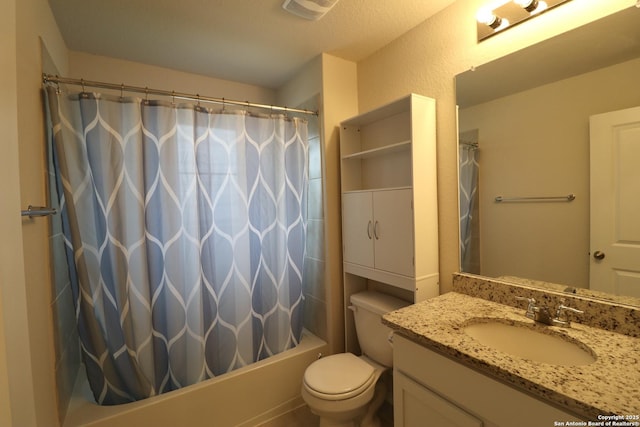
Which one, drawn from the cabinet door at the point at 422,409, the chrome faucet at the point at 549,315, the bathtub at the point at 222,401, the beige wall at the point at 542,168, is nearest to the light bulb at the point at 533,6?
the beige wall at the point at 542,168

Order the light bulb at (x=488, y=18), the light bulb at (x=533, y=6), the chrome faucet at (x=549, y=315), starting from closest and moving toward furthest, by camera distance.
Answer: the chrome faucet at (x=549, y=315) → the light bulb at (x=533, y=6) → the light bulb at (x=488, y=18)

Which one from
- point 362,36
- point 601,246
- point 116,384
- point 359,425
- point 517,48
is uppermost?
point 362,36

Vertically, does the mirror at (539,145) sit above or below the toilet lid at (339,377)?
above

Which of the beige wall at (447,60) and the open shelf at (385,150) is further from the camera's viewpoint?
the open shelf at (385,150)

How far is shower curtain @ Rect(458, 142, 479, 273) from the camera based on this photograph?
1.41m

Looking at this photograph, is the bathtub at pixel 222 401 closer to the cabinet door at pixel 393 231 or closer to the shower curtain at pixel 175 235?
the shower curtain at pixel 175 235

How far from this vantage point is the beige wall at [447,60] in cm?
124

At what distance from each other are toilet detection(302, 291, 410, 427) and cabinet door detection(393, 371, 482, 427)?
1.20 ft

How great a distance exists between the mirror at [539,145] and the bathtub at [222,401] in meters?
1.31

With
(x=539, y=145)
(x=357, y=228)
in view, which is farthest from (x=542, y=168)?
(x=357, y=228)

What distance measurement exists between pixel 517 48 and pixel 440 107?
40 cm

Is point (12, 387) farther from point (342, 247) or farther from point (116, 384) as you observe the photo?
point (342, 247)

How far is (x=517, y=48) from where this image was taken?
1243 mm

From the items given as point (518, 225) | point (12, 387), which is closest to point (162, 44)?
point (12, 387)
